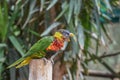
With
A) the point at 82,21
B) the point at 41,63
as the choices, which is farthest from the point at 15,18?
the point at 41,63

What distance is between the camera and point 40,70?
4.25 ft

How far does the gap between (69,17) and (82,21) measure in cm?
25

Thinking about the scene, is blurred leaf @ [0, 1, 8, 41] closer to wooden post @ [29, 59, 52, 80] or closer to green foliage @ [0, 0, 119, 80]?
green foliage @ [0, 0, 119, 80]

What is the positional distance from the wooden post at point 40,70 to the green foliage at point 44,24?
757 millimetres

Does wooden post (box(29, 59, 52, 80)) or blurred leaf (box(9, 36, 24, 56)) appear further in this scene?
blurred leaf (box(9, 36, 24, 56))

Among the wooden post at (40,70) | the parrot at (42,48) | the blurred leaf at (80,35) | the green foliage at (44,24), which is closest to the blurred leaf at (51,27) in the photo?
the green foliage at (44,24)

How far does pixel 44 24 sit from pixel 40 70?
1082mm

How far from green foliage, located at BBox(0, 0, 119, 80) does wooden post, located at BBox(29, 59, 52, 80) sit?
757 millimetres

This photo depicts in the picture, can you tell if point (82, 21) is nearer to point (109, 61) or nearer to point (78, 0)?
point (78, 0)

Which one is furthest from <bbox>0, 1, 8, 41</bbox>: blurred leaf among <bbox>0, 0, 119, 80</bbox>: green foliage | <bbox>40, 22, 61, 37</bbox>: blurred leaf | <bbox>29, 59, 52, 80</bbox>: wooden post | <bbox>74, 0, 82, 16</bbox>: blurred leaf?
<bbox>29, 59, 52, 80</bbox>: wooden post

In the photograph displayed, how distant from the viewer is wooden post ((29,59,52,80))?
1.29 meters

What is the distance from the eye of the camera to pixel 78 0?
2121 mm

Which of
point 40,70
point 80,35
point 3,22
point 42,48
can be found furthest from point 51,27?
point 40,70

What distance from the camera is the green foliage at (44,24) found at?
214 centimetres
